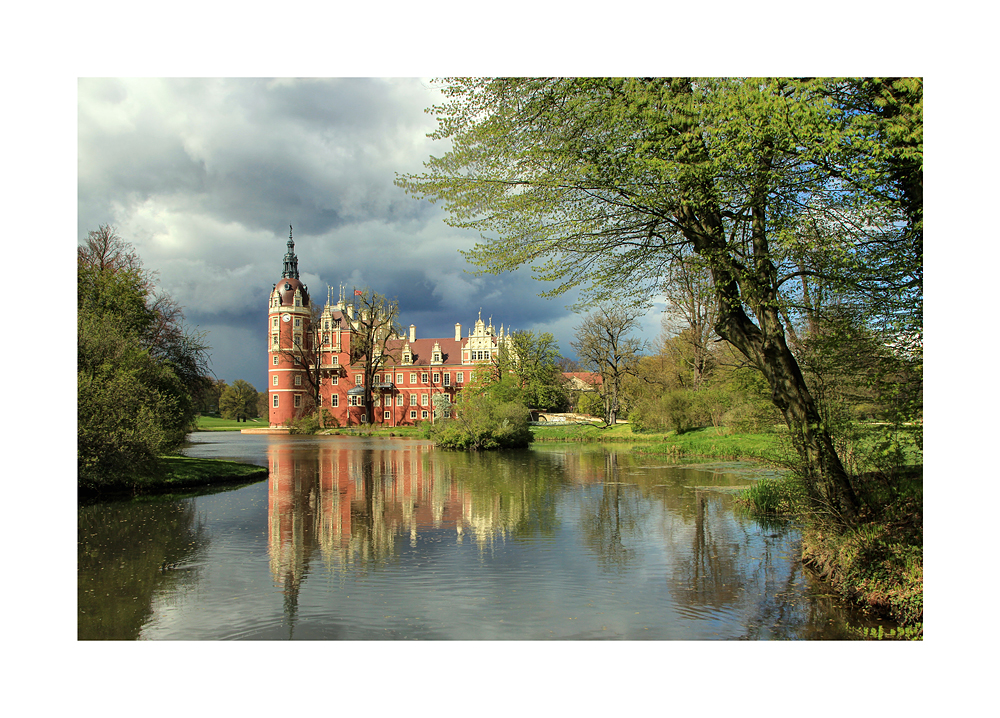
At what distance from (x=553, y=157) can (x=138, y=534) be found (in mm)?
9147

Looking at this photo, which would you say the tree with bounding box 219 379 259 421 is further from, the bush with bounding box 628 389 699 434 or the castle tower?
the bush with bounding box 628 389 699 434

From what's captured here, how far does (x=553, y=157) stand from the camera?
23.3ft

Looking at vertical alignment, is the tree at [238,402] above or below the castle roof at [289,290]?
below

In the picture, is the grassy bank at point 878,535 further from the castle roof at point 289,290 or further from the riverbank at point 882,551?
the castle roof at point 289,290

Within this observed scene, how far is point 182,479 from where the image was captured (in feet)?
52.3

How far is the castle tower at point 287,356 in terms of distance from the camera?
53.7 meters

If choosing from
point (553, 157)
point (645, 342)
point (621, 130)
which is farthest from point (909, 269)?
point (645, 342)

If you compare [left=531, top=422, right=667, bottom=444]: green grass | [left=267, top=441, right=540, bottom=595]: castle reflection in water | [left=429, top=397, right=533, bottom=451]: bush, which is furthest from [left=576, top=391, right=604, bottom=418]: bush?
[left=267, top=441, right=540, bottom=595]: castle reflection in water

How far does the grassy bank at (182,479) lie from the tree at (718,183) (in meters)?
11.5

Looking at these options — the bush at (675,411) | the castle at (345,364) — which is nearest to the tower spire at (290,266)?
the castle at (345,364)

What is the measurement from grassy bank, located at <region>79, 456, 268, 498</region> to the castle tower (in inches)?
1341

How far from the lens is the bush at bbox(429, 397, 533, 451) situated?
1172 inches

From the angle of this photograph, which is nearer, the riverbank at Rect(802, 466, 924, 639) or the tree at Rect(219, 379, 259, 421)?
the riverbank at Rect(802, 466, 924, 639)

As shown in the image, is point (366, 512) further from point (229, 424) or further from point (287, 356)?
point (229, 424)
